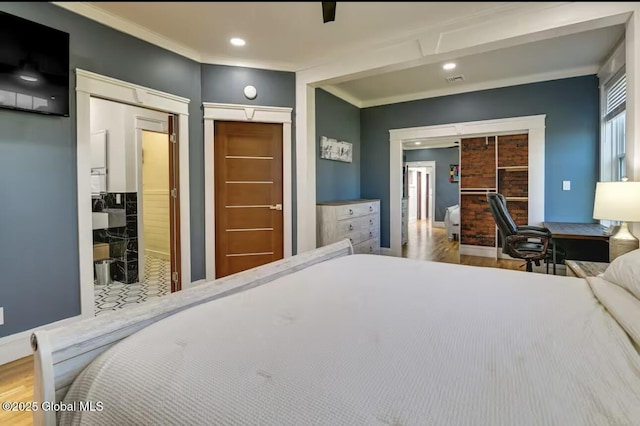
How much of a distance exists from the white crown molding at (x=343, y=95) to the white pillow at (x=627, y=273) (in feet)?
12.5

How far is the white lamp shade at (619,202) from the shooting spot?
2039mm

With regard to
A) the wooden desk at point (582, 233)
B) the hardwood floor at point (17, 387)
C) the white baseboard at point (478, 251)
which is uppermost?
the wooden desk at point (582, 233)

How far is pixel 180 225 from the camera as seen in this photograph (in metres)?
3.29

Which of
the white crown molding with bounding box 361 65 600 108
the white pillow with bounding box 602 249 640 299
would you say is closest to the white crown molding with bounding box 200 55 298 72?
the white crown molding with bounding box 361 65 600 108

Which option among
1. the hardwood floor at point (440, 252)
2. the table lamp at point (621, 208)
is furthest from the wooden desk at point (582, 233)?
the table lamp at point (621, 208)

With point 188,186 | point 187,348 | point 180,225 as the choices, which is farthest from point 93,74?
point 187,348

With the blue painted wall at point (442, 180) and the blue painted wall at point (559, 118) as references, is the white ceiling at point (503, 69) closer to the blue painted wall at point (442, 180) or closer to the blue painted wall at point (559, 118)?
the blue painted wall at point (559, 118)

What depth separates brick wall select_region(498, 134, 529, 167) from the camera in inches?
194

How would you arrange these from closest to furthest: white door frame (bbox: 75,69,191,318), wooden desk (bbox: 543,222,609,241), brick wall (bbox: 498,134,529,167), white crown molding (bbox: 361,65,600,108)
Answer: white door frame (bbox: 75,69,191,318)
wooden desk (bbox: 543,222,609,241)
white crown molding (bbox: 361,65,600,108)
brick wall (bbox: 498,134,529,167)

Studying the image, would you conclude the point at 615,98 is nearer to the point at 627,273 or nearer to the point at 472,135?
the point at 472,135

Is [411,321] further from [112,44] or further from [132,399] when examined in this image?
[112,44]

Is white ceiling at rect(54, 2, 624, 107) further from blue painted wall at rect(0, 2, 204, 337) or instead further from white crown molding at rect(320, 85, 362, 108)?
blue painted wall at rect(0, 2, 204, 337)

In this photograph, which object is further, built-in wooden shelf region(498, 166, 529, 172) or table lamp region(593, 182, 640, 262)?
built-in wooden shelf region(498, 166, 529, 172)

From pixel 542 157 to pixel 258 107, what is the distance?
3.63m
